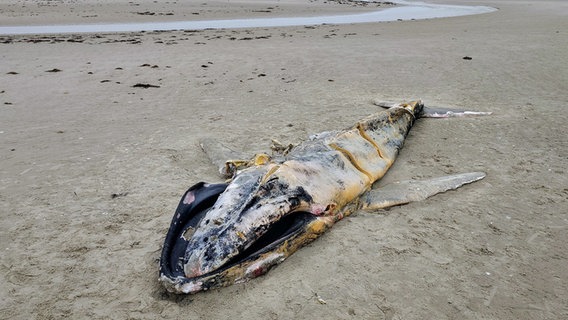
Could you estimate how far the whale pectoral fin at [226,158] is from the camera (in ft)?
15.9

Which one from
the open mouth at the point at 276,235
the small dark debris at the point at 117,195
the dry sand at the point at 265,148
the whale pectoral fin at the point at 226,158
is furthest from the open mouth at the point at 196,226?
the small dark debris at the point at 117,195

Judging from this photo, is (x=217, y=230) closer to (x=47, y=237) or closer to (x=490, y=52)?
(x=47, y=237)

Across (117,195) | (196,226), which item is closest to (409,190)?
(196,226)

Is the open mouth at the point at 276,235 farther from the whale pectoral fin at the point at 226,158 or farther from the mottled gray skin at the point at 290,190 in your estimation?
the whale pectoral fin at the point at 226,158

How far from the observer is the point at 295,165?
420 cm

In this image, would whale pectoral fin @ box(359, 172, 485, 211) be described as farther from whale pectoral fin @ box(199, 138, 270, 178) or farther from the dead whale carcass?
whale pectoral fin @ box(199, 138, 270, 178)

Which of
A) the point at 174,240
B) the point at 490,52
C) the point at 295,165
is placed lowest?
the point at 174,240

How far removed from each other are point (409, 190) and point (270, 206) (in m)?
1.85

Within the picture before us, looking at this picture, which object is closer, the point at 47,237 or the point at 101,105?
the point at 47,237

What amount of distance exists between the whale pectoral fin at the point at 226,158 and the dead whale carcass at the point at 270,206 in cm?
2

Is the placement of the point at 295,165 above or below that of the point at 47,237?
above

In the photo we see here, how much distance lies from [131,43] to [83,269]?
13337 millimetres

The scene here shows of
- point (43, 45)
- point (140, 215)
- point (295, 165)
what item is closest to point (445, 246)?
point (295, 165)

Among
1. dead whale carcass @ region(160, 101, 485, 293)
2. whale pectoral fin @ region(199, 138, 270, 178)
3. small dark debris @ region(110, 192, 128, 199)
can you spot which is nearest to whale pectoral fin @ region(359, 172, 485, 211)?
dead whale carcass @ region(160, 101, 485, 293)
